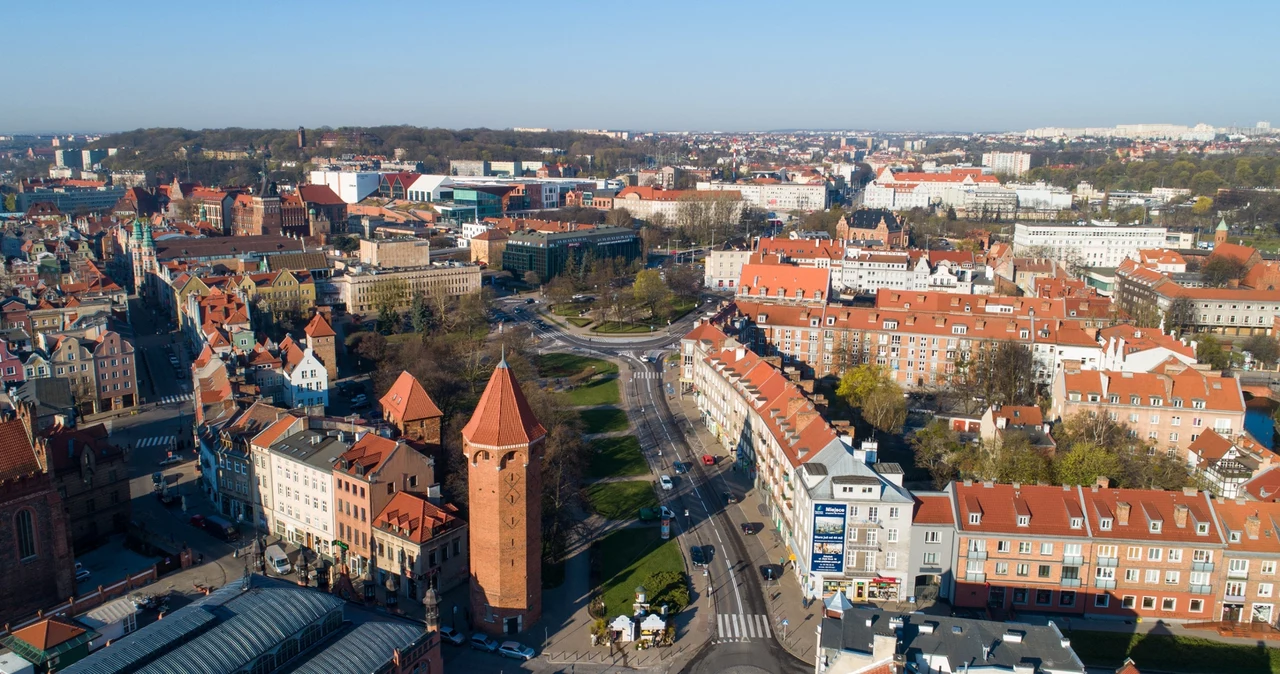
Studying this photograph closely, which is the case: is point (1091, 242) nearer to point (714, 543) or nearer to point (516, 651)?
point (714, 543)

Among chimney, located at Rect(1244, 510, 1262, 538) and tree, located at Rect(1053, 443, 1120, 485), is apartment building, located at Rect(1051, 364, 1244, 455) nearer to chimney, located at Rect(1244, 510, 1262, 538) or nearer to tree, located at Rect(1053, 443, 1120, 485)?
tree, located at Rect(1053, 443, 1120, 485)

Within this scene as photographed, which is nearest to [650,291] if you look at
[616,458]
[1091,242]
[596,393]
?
[596,393]

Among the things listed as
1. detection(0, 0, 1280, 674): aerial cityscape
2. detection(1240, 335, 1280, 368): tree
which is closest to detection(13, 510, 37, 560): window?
detection(0, 0, 1280, 674): aerial cityscape

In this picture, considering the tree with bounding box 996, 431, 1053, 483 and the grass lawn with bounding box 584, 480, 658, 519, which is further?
the grass lawn with bounding box 584, 480, 658, 519

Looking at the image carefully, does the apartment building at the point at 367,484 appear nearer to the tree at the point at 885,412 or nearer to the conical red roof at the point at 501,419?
the conical red roof at the point at 501,419

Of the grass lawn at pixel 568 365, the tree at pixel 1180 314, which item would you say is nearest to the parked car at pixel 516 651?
the grass lawn at pixel 568 365

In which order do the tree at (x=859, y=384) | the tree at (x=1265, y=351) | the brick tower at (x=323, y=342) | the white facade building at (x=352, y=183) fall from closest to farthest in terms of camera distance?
the tree at (x=859, y=384)
the brick tower at (x=323, y=342)
the tree at (x=1265, y=351)
the white facade building at (x=352, y=183)
